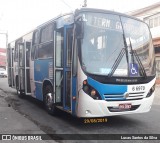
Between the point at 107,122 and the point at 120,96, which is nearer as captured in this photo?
the point at 120,96

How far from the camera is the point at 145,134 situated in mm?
6492

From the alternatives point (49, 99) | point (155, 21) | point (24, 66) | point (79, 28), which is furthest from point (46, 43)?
point (155, 21)

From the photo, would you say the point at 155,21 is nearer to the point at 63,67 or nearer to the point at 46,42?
the point at 46,42

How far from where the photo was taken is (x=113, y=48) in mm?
6871

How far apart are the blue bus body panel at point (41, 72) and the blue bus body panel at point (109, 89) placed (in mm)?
2234

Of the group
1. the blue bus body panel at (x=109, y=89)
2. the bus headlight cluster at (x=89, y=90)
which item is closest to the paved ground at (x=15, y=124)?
the bus headlight cluster at (x=89, y=90)

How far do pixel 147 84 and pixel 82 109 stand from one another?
1.94 m

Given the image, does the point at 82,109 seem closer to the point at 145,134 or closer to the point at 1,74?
the point at 145,134

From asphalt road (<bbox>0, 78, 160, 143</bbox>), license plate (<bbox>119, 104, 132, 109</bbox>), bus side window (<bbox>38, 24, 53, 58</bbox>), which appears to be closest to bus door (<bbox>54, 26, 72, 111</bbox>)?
asphalt road (<bbox>0, 78, 160, 143</bbox>)

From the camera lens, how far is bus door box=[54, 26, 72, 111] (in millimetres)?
7289

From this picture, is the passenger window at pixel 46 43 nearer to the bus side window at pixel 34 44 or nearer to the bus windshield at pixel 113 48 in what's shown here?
the bus side window at pixel 34 44

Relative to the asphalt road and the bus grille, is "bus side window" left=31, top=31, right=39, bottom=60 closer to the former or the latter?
the asphalt road

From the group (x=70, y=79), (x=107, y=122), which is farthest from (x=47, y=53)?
(x=107, y=122)

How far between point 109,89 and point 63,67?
165 cm
